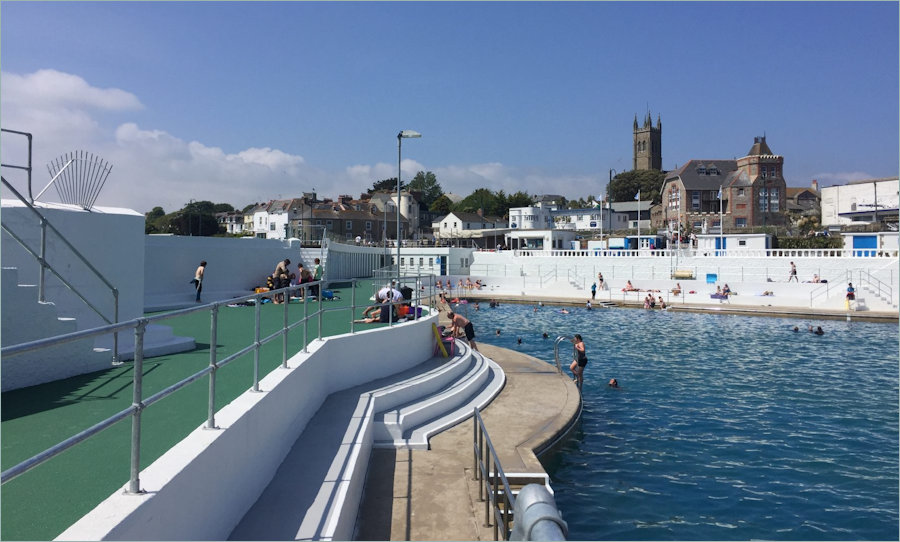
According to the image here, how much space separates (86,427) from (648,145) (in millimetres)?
181842

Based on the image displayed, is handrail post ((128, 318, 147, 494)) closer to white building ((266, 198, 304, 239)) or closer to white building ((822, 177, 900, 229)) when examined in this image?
white building ((266, 198, 304, 239))

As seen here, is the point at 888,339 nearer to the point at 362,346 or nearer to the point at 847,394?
the point at 847,394

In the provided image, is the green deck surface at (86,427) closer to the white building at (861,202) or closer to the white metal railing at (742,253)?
the white metal railing at (742,253)

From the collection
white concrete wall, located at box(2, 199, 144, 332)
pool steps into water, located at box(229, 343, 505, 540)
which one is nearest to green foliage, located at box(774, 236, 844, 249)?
pool steps into water, located at box(229, 343, 505, 540)

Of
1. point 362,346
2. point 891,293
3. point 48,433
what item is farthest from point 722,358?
point 891,293

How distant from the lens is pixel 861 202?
254 ft

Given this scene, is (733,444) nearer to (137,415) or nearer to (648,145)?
(137,415)

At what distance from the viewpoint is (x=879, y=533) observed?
Result: 805 cm

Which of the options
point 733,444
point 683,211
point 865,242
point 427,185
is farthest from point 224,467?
point 427,185

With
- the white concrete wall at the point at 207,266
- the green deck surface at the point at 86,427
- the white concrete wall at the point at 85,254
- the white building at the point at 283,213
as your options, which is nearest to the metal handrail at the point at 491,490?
the green deck surface at the point at 86,427

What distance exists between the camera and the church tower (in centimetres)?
17025

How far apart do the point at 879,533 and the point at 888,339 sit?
2132 cm

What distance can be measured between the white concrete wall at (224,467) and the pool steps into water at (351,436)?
0.50ft

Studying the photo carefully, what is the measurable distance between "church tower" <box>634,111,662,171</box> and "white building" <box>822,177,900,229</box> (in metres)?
89.9
